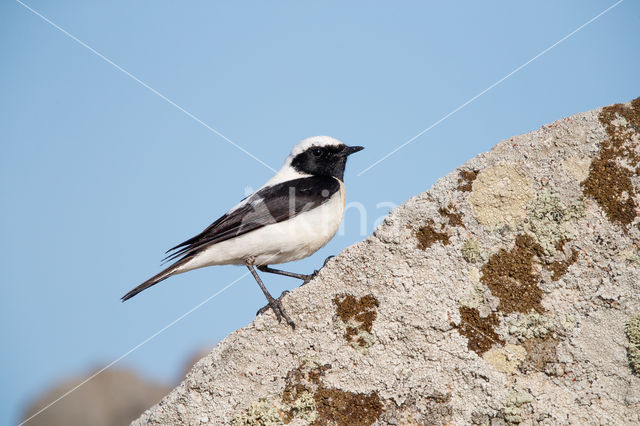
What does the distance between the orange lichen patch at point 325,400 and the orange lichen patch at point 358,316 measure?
32 centimetres

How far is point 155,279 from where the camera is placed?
6.78 metres

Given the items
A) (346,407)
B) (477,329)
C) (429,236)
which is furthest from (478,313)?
(346,407)

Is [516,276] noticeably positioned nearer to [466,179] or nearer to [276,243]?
[466,179]

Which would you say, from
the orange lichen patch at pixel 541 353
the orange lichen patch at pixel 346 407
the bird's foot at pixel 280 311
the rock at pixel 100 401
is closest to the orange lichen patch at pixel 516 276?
the orange lichen patch at pixel 541 353

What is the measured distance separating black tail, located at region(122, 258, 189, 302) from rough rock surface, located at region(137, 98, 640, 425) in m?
2.11

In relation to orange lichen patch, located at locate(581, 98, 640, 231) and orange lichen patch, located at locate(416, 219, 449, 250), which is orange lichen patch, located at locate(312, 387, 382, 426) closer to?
orange lichen patch, located at locate(416, 219, 449, 250)

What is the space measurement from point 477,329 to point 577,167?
155cm

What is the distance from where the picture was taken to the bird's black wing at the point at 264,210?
7145 mm

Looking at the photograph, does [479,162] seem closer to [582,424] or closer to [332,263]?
[332,263]

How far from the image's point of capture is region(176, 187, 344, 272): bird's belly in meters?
7.08

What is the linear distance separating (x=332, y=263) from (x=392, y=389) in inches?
44.3

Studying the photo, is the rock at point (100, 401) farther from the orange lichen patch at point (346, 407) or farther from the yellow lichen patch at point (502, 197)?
the yellow lichen patch at point (502, 197)

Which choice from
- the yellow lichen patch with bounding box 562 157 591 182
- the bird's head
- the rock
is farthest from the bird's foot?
the rock

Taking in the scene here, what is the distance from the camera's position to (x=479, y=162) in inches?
195
